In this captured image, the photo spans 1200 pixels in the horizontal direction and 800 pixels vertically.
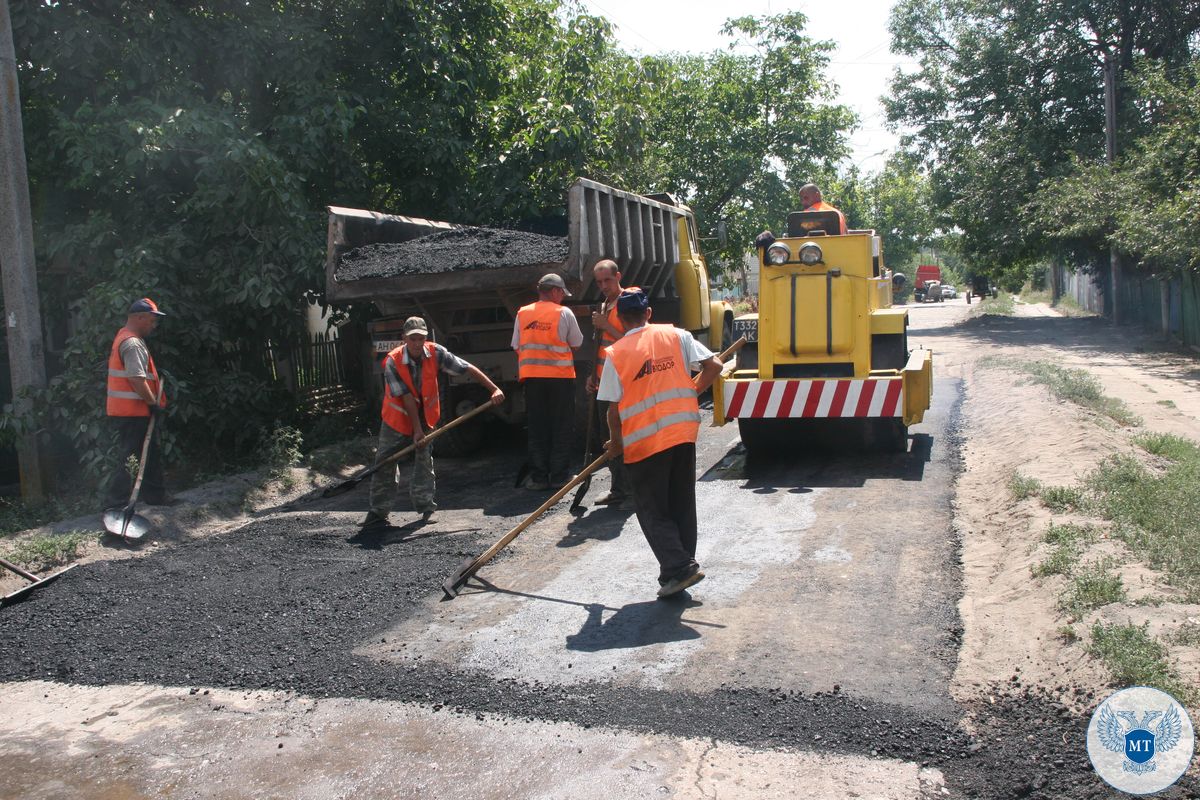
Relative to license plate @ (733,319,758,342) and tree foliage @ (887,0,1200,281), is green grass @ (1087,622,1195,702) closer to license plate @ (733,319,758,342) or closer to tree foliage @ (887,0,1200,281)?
license plate @ (733,319,758,342)

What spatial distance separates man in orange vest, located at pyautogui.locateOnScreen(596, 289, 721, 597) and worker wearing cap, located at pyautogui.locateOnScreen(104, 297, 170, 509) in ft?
13.7

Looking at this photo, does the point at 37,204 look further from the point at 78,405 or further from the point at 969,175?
the point at 969,175

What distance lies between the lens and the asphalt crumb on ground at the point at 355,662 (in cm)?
369

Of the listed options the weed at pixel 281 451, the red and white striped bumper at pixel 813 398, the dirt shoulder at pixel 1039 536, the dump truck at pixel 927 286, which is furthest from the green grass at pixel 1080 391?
the dump truck at pixel 927 286

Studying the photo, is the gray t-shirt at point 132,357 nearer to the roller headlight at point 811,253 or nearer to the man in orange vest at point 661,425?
the man in orange vest at point 661,425

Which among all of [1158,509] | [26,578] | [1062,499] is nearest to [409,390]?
[26,578]

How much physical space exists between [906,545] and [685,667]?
234 centimetres

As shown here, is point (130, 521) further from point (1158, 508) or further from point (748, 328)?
point (1158, 508)

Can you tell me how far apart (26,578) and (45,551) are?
55 centimetres

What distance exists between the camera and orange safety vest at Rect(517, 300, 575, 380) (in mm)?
8211

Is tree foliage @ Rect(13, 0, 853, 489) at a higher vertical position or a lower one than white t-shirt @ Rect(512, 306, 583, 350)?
higher

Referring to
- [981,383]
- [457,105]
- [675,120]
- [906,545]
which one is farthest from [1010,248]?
[906,545]

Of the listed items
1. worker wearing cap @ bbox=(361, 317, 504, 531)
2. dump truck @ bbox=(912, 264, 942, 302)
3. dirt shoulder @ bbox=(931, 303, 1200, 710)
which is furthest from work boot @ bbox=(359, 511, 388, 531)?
dump truck @ bbox=(912, 264, 942, 302)

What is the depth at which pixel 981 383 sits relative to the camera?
46.0ft
